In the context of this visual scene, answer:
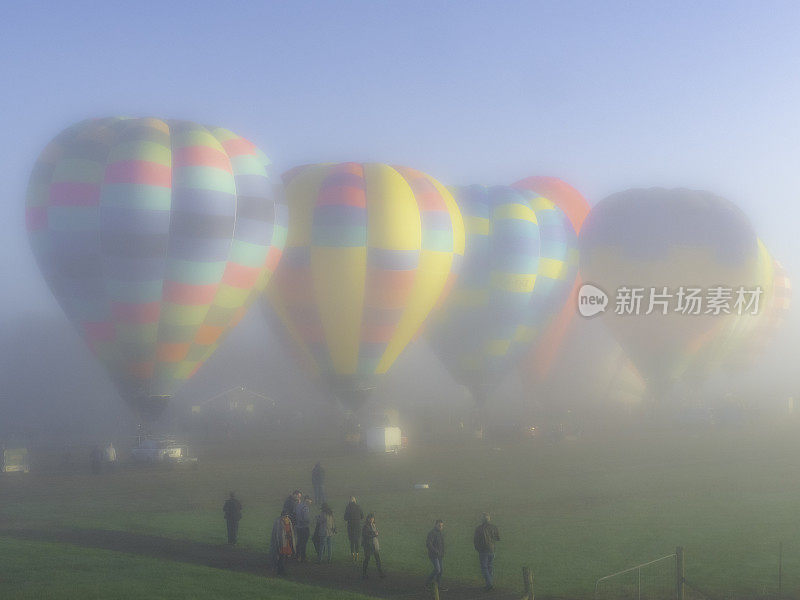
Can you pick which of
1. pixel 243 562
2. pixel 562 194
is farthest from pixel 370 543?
pixel 562 194

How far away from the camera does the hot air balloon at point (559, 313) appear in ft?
198

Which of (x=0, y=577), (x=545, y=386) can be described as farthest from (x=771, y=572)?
(x=545, y=386)

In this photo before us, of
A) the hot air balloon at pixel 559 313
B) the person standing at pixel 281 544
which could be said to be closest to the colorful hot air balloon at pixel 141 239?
the person standing at pixel 281 544

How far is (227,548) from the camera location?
2217 centimetres

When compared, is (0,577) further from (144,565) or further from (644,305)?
(644,305)

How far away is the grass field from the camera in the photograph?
20.6m

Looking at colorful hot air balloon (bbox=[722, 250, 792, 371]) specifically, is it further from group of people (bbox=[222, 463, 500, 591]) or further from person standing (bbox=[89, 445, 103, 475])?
group of people (bbox=[222, 463, 500, 591])

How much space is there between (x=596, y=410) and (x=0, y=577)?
174 feet

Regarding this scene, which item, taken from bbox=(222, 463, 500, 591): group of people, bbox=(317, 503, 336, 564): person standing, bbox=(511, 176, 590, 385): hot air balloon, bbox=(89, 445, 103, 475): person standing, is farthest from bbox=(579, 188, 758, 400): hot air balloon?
bbox=(317, 503, 336, 564): person standing

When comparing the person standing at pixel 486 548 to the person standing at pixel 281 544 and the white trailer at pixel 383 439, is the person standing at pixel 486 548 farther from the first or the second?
the white trailer at pixel 383 439

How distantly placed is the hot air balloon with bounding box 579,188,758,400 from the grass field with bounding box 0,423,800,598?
14.6 metres

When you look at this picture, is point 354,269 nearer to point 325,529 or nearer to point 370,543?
point 325,529

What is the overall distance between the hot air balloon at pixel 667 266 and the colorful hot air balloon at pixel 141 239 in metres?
26.2

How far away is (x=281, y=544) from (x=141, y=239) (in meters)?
21.4
